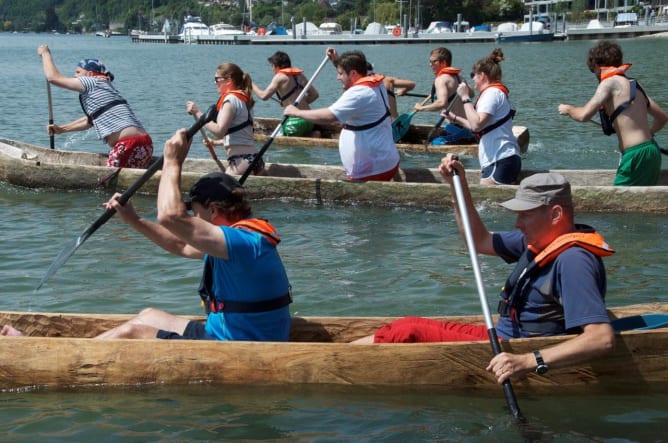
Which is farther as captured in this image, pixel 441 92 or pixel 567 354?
pixel 441 92

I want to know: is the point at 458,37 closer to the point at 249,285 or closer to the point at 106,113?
the point at 106,113

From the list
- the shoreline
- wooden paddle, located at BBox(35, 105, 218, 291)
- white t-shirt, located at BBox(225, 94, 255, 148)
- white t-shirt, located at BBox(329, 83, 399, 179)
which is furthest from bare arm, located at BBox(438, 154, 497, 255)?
the shoreline

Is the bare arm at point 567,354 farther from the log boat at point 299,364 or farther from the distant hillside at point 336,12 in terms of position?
the distant hillside at point 336,12

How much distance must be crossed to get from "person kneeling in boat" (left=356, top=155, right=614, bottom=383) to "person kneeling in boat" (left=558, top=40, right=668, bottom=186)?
4857 mm

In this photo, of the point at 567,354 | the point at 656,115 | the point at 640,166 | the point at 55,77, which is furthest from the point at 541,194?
the point at 55,77

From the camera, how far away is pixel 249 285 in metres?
5.94

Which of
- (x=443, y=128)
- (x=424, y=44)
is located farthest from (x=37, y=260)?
(x=424, y=44)

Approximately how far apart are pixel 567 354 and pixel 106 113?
27.7ft

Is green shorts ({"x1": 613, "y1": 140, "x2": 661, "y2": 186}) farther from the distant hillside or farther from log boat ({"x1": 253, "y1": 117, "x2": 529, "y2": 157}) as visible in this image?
the distant hillside

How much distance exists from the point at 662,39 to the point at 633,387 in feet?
232

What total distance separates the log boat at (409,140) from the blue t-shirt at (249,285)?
9737mm

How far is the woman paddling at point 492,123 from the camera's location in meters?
11.1

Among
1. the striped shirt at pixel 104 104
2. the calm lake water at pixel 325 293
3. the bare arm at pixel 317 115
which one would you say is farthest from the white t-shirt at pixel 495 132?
the striped shirt at pixel 104 104

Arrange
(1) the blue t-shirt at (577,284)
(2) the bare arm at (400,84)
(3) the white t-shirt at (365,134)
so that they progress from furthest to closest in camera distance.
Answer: (2) the bare arm at (400,84) < (3) the white t-shirt at (365,134) < (1) the blue t-shirt at (577,284)
